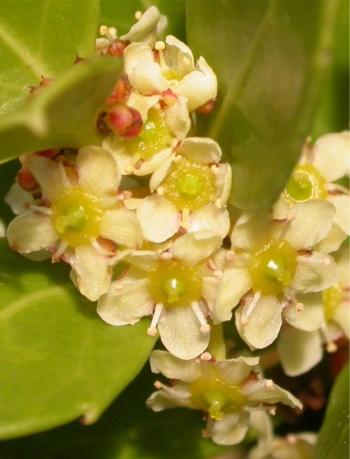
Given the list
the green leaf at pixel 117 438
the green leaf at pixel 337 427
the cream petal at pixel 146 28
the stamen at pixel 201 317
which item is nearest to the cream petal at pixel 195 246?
the stamen at pixel 201 317

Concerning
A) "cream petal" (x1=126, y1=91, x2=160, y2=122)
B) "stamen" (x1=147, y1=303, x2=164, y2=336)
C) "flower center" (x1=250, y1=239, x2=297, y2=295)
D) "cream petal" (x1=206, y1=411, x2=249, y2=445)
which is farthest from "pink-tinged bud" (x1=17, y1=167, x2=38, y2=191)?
"cream petal" (x1=206, y1=411, x2=249, y2=445)

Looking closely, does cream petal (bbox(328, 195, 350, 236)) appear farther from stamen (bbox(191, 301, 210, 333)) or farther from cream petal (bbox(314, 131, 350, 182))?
stamen (bbox(191, 301, 210, 333))

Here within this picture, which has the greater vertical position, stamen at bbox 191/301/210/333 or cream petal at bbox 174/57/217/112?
cream petal at bbox 174/57/217/112

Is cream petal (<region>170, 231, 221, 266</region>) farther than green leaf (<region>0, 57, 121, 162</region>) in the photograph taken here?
Yes

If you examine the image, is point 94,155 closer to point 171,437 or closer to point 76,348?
point 76,348

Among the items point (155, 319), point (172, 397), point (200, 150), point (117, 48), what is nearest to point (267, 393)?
point (172, 397)

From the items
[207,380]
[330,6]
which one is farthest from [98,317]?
[330,6]

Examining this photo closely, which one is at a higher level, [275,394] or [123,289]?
[123,289]
